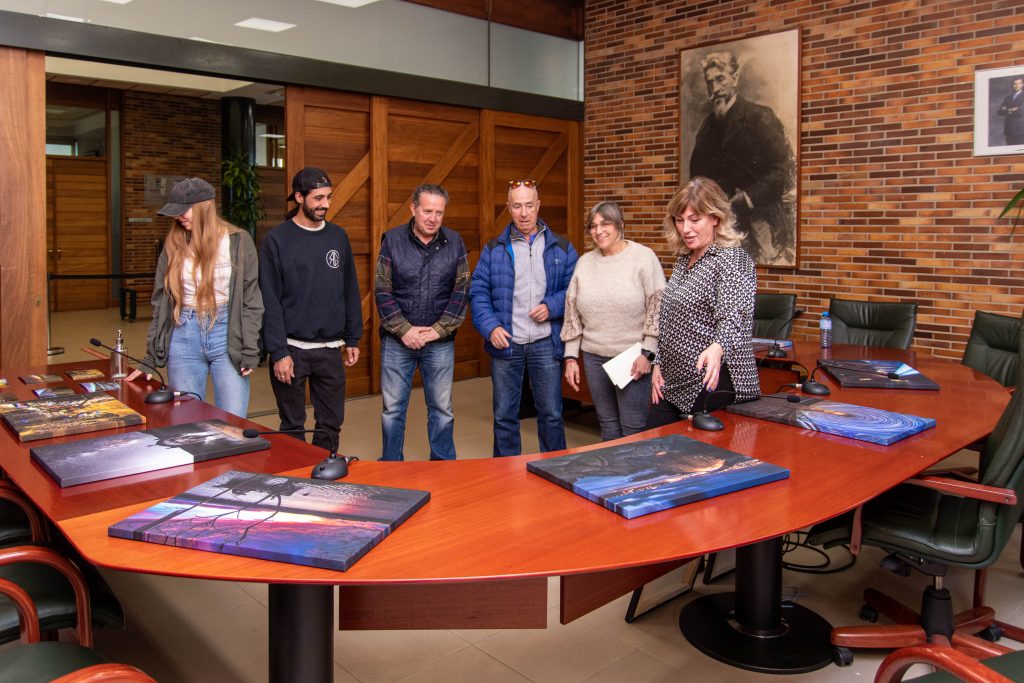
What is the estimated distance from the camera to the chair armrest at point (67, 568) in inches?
73.8

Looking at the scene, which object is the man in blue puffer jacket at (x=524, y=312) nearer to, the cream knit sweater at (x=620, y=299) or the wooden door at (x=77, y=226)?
the cream knit sweater at (x=620, y=299)

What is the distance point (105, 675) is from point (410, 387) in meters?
2.62

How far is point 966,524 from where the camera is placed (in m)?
2.47

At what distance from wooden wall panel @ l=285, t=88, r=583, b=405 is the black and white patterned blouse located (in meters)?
3.94

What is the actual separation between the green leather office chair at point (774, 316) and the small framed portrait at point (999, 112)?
1.61 m

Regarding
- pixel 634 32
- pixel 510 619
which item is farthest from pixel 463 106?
pixel 510 619

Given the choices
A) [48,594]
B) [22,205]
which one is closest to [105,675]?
[48,594]

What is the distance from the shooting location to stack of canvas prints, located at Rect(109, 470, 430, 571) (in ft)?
5.20

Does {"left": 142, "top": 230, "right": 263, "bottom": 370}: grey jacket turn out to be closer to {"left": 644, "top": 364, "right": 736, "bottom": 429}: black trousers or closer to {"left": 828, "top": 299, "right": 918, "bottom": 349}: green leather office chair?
{"left": 644, "top": 364, "right": 736, "bottom": 429}: black trousers

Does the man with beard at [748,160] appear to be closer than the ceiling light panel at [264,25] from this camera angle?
No

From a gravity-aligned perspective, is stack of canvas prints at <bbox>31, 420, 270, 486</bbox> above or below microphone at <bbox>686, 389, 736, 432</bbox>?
below

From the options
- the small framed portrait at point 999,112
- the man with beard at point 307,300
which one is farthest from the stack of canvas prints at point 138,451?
the small framed portrait at point 999,112

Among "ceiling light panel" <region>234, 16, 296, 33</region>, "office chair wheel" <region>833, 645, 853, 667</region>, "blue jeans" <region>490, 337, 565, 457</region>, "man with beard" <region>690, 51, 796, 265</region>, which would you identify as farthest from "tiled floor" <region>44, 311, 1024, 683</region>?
"ceiling light panel" <region>234, 16, 296, 33</region>

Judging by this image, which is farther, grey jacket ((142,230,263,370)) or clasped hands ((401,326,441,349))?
clasped hands ((401,326,441,349))
